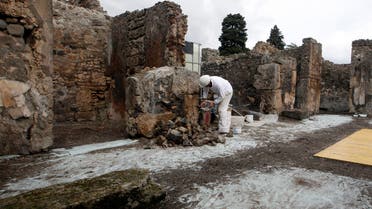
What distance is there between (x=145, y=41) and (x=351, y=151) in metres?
4.80

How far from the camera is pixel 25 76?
3.62m

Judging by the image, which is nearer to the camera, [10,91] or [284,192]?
[284,192]

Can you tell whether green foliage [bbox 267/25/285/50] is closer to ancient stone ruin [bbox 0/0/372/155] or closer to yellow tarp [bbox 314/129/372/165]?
ancient stone ruin [bbox 0/0/372/155]

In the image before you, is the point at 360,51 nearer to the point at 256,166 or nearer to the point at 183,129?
the point at 183,129

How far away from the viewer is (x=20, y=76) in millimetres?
3572

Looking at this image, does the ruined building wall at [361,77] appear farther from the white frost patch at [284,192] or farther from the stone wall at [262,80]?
the white frost patch at [284,192]

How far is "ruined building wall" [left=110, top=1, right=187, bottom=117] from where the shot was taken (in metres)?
6.21

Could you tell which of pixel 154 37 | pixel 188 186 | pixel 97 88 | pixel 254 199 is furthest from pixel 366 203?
pixel 97 88

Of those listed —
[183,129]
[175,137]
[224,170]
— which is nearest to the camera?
[224,170]

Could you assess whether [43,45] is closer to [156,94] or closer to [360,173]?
[156,94]

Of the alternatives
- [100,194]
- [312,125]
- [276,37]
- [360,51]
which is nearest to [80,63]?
[100,194]

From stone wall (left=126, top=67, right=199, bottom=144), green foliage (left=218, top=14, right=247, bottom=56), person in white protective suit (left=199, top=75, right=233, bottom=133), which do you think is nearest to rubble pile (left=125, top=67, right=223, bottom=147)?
stone wall (left=126, top=67, right=199, bottom=144)

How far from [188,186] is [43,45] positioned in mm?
2831

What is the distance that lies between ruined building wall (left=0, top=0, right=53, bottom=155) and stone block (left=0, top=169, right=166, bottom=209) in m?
1.89
